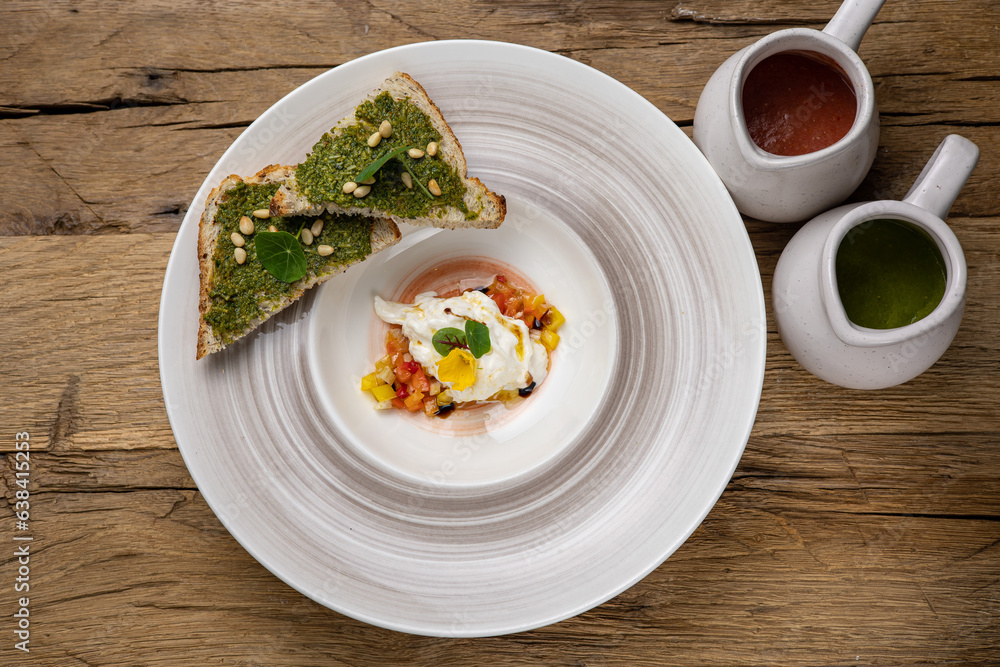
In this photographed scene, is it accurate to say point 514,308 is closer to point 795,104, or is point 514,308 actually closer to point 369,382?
point 369,382

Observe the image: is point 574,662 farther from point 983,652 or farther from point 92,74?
point 92,74

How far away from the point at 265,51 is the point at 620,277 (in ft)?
6.23

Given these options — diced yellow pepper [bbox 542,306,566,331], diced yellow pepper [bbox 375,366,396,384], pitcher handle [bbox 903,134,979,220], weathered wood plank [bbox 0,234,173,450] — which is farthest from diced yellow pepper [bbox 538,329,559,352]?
weathered wood plank [bbox 0,234,173,450]

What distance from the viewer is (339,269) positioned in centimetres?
231

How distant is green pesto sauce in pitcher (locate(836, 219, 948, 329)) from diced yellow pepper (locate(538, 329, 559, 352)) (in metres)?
1.14

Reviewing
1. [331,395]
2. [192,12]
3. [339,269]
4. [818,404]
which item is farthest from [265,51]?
[818,404]

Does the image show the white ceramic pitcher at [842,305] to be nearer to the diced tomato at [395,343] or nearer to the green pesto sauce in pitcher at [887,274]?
the green pesto sauce in pitcher at [887,274]

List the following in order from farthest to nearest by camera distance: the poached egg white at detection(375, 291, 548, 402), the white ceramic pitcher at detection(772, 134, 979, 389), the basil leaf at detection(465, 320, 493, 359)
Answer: the poached egg white at detection(375, 291, 548, 402) → the basil leaf at detection(465, 320, 493, 359) → the white ceramic pitcher at detection(772, 134, 979, 389)

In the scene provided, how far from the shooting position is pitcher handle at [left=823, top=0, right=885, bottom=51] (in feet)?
6.67

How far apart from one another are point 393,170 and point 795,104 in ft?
5.23

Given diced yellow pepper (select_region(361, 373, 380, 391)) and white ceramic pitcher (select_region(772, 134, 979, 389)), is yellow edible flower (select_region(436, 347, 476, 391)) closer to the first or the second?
diced yellow pepper (select_region(361, 373, 380, 391))

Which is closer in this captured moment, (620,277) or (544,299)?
(620,277)

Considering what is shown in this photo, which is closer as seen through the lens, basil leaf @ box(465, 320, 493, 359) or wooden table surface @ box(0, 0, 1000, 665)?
basil leaf @ box(465, 320, 493, 359)

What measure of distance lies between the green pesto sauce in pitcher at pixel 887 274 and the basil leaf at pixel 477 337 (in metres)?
1.39
